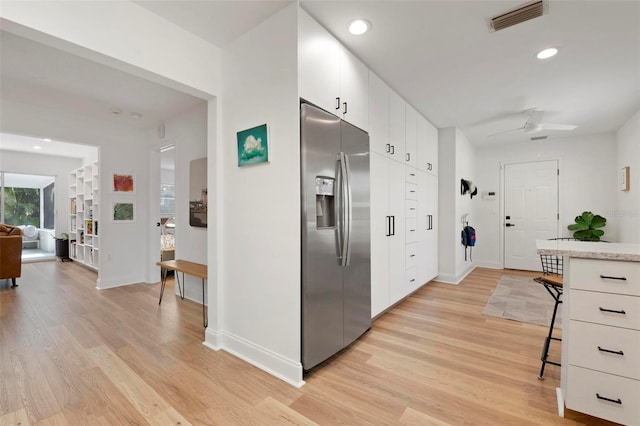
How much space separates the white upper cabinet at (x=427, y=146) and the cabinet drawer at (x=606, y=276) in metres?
2.66

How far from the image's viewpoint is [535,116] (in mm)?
3887

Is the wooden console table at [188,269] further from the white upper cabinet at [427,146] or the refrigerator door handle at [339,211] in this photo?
the white upper cabinet at [427,146]

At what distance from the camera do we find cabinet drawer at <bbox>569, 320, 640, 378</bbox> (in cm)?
145

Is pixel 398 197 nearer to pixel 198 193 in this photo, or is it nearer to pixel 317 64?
pixel 317 64

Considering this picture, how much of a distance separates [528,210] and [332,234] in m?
5.54

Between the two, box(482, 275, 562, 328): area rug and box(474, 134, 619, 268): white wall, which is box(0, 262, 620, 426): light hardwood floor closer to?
box(482, 275, 562, 328): area rug


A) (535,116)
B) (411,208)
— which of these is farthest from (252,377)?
(535,116)

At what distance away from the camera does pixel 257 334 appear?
2236 mm

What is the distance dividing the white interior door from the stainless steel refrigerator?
4.86 metres

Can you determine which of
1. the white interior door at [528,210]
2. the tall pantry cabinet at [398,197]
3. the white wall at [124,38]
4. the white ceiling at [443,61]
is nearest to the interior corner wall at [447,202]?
the tall pantry cabinet at [398,197]

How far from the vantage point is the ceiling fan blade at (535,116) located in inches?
151

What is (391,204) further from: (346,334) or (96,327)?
(96,327)

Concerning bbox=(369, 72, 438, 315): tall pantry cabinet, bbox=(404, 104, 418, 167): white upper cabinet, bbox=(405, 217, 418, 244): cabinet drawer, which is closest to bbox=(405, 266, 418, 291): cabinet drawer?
bbox=(369, 72, 438, 315): tall pantry cabinet

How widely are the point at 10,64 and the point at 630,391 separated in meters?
5.29
